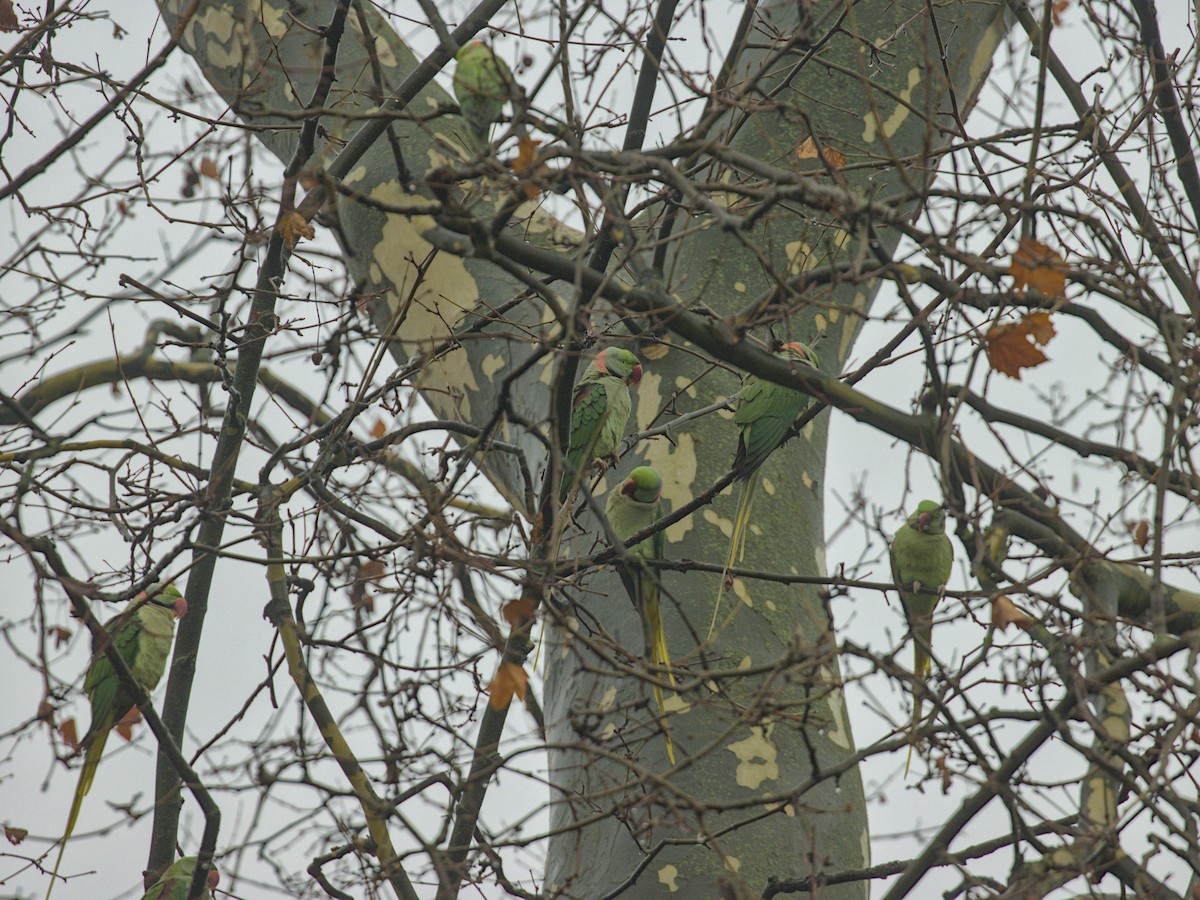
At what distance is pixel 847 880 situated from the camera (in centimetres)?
264

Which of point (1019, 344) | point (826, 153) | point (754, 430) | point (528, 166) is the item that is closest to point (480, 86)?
point (528, 166)

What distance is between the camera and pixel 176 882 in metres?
4.12

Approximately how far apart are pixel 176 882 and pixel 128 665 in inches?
33.1

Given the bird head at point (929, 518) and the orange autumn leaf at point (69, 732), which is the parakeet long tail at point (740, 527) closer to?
the bird head at point (929, 518)

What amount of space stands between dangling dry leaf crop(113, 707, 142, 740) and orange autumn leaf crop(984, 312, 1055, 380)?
3.42m

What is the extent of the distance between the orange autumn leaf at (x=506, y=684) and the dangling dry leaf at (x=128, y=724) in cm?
235

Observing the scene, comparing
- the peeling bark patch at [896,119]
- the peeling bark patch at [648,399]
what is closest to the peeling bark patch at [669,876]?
the peeling bark patch at [648,399]

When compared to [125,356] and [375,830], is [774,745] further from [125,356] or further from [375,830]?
[125,356]

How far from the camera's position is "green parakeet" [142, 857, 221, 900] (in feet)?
12.3

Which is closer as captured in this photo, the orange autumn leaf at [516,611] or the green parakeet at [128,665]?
the orange autumn leaf at [516,611]

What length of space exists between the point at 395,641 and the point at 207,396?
2.02m

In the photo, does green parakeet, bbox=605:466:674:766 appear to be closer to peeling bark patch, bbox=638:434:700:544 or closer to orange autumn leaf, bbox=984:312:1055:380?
peeling bark patch, bbox=638:434:700:544

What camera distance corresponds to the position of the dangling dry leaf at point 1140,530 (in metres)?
3.10

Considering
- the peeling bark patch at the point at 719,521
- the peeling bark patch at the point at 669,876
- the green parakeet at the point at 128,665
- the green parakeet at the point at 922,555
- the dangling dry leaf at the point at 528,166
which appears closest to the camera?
the dangling dry leaf at the point at 528,166
